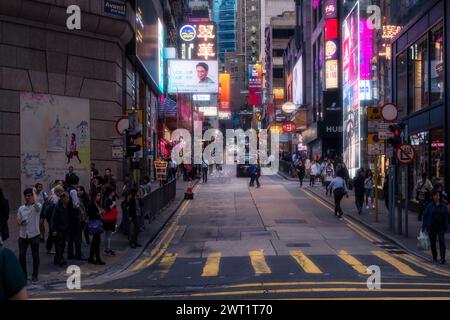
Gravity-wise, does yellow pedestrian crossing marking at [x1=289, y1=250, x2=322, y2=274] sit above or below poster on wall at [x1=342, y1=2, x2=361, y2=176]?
below

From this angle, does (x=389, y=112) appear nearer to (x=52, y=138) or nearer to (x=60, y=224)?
(x=60, y=224)

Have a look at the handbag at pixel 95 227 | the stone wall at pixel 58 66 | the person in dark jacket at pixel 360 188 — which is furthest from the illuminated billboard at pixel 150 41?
the handbag at pixel 95 227

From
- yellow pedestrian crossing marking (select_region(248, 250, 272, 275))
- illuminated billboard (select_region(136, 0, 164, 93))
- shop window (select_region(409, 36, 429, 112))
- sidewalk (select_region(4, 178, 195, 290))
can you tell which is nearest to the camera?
yellow pedestrian crossing marking (select_region(248, 250, 272, 275))

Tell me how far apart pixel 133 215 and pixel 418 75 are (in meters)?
15.0

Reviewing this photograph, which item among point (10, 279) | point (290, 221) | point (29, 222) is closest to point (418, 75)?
point (290, 221)

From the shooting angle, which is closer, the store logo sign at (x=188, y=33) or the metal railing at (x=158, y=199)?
the metal railing at (x=158, y=199)

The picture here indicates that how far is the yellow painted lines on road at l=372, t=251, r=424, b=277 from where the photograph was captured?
1327cm

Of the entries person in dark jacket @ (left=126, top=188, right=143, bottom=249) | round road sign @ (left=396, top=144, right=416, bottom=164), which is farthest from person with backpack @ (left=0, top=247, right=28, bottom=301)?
round road sign @ (left=396, top=144, right=416, bottom=164)

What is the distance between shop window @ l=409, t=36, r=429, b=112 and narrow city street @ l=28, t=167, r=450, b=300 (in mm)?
6026

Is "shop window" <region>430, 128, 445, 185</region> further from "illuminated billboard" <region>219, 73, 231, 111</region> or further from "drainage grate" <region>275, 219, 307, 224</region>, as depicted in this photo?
"illuminated billboard" <region>219, 73, 231, 111</region>

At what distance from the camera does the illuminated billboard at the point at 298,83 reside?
72.9 meters

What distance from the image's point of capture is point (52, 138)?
84.7 ft

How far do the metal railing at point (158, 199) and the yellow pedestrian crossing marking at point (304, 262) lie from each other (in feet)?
21.5

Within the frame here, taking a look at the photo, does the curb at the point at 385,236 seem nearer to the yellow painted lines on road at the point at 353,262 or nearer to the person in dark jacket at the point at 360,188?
the person in dark jacket at the point at 360,188
